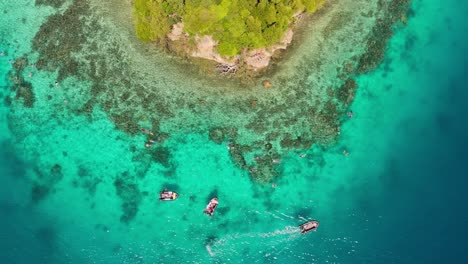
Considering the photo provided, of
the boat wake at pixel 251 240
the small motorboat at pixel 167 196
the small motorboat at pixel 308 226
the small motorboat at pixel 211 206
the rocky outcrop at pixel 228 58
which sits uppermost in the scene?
the rocky outcrop at pixel 228 58

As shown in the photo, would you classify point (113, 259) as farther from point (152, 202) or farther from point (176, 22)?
point (176, 22)

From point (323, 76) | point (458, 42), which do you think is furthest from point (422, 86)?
point (323, 76)

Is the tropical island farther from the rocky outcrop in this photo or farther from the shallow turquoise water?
the shallow turquoise water

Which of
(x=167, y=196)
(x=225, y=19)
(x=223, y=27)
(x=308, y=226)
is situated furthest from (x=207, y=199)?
(x=225, y=19)

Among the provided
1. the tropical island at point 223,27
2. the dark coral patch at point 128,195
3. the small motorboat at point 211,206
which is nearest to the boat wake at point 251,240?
the small motorboat at point 211,206

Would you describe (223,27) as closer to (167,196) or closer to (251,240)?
(167,196)

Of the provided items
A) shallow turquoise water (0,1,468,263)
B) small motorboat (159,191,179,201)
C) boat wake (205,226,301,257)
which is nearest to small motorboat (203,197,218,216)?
shallow turquoise water (0,1,468,263)

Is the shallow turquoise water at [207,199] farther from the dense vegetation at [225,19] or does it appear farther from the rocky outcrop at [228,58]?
the dense vegetation at [225,19]

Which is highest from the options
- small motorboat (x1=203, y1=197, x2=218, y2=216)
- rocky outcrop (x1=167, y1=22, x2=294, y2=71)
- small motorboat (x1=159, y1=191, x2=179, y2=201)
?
rocky outcrop (x1=167, y1=22, x2=294, y2=71)
